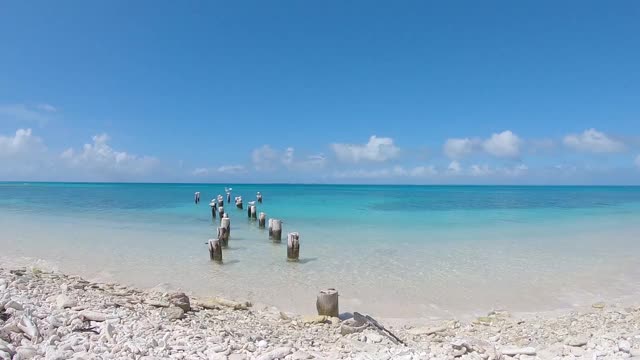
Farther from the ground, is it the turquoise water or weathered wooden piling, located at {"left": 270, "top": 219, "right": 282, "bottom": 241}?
weathered wooden piling, located at {"left": 270, "top": 219, "right": 282, "bottom": 241}

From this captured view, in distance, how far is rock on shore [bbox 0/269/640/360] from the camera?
439 cm

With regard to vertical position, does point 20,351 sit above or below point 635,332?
above

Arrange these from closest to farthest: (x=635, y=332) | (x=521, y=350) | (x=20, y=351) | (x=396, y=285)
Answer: (x=20, y=351)
(x=521, y=350)
(x=635, y=332)
(x=396, y=285)

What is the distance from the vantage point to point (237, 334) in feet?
17.8

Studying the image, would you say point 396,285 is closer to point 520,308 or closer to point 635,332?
Answer: point 520,308

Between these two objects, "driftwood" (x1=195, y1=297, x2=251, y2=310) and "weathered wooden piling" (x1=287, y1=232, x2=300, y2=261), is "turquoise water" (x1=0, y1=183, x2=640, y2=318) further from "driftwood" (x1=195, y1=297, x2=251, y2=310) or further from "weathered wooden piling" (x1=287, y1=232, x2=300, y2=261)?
"driftwood" (x1=195, y1=297, x2=251, y2=310)

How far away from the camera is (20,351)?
3.94m

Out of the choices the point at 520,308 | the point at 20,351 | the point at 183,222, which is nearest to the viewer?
the point at 20,351

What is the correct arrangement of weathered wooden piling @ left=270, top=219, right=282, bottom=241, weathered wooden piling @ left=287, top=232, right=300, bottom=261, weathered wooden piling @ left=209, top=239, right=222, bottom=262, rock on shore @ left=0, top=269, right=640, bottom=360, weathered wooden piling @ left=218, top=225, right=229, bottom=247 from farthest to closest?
1. weathered wooden piling @ left=270, top=219, right=282, bottom=241
2. weathered wooden piling @ left=218, top=225, right=229, bottom=247
3. weathered wooden piling @ left=287, top=232, right=300, bottom=261
4. weathered wooden piling @ left=209, top=239, right=222, bottom=262
5. rock on shore @ left=0, top=269, right=640, bottom=360

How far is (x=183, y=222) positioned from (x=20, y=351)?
66.3ft

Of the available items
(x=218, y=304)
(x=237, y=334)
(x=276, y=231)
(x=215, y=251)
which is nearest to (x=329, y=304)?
(x=218, y=304)

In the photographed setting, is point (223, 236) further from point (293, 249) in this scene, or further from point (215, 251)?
point (293, 249)

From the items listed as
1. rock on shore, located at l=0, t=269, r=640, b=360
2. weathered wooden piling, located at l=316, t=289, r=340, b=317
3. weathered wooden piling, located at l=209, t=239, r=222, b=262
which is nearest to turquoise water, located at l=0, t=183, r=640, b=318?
weathered wooden piling, located at l=209, t=239, r=222, b=262

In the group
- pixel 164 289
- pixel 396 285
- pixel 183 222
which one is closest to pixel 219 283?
pixel 164 289
